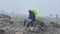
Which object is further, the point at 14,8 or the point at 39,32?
the point at 14,8

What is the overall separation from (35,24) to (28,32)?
1.11 meters

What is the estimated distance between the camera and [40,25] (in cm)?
1132

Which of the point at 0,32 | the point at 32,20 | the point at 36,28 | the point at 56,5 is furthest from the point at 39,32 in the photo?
the point at 56,5

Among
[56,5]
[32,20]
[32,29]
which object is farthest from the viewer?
[56,5]

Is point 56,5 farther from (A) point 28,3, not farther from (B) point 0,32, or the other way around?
(B) point 0,32

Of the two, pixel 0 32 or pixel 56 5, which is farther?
pixel 56 5

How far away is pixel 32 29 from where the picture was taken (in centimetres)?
1092

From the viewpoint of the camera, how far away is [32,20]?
11.6 m

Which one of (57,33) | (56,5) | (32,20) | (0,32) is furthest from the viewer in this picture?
(56,5)

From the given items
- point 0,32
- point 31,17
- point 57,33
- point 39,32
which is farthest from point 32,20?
point 0,32

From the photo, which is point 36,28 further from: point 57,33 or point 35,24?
point 57,33

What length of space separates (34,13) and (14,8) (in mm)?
28303

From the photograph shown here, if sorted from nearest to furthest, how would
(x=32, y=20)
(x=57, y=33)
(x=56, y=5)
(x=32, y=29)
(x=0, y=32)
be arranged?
(x=0, y=32) < (x=57, y=33) < (x=32, y=29) < (x=32, y=20) < (x=56, y=5)

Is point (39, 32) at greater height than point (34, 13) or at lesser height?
lesser
